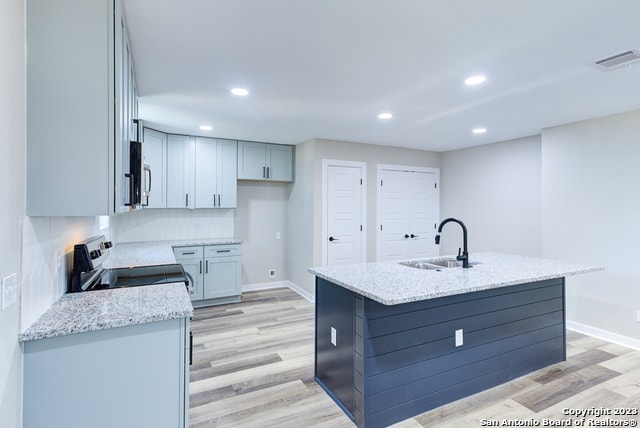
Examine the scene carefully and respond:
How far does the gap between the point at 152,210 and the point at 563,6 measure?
16.1ft

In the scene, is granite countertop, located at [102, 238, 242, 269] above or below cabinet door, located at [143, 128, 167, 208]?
below

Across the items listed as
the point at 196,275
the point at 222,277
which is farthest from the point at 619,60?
the point at 196,275

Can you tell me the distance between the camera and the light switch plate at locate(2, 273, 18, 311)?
1.22m

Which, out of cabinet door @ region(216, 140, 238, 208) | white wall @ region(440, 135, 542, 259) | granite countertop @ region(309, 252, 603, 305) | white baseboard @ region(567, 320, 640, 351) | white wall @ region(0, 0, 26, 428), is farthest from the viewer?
cabinet door @ region(216, 140, 238, 208)

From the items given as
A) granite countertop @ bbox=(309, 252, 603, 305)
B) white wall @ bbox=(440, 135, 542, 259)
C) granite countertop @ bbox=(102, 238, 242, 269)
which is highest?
white wall @ bbox=(440, 135, 542, 259)

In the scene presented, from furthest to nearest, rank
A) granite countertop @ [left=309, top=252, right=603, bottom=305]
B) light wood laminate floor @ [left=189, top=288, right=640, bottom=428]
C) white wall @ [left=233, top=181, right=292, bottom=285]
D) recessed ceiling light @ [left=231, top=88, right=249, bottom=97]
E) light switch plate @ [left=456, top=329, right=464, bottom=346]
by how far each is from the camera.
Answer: white wall @ [left=233, top=181, right=292, bottom=285], recessed ceiling light @ [left=231, top=88, right=249, bottom=97], light switch plate @ [left=456, top=329, right=464, bottom=346], light wood laminate floor @ [left=189, top=288, right=640, bottom=428], granite countertop @ [left=309, top=252, right=603, bottom=305]

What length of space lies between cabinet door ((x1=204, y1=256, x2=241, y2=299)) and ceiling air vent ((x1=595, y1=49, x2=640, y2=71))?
4.34 metres

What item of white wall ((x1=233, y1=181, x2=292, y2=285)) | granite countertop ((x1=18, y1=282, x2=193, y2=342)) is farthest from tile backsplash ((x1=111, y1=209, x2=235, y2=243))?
granite countertop ((x1=18, y1=282, x2=193, y2=342))

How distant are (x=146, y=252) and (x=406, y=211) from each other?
12.8 feet

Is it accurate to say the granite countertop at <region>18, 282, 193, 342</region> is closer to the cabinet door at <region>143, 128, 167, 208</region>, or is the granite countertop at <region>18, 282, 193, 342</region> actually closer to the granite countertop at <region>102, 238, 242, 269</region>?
the granite countertop at <region>102, 238, 242, 269</region>

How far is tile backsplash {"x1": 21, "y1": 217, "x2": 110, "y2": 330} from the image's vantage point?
1.43 m

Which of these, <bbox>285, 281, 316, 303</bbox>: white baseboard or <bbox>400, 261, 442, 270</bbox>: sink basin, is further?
<bbox>285, 281, 316, 303</bbox>: white baseboard

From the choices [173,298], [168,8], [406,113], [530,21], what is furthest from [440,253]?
[168,8]

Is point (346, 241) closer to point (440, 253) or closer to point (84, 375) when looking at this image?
point (440, 253)
